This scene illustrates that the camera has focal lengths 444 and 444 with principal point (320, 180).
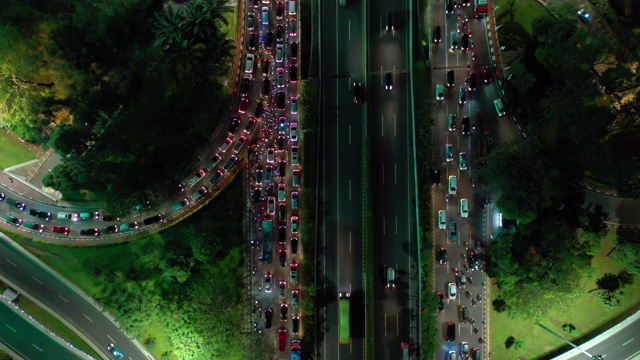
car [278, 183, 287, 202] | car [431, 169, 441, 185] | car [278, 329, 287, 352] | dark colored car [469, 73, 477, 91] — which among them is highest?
dark colored car [469, 73, 477, 91]

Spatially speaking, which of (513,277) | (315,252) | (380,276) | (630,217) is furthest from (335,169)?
(630,217)

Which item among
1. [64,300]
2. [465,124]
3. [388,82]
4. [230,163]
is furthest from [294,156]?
[64,300]

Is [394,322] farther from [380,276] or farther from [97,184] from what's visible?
[97,184]

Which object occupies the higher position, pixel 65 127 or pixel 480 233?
pixel 65 127

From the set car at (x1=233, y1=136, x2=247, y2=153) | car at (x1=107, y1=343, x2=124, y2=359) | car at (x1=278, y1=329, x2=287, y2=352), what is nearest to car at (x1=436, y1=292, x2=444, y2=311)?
car at (x1=278, y1=329, x2=287, y2=352)

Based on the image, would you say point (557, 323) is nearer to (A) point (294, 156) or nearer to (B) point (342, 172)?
(B) point (342, 172)

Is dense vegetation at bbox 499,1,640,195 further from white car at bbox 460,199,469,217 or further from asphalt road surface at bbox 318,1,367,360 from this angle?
asphalt road surface at bbox 318,1,367,360

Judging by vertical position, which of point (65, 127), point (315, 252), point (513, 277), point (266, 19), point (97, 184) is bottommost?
point (513, 277)

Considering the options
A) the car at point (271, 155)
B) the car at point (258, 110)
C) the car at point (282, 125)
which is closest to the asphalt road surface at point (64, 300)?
the car at point (271, 155)
